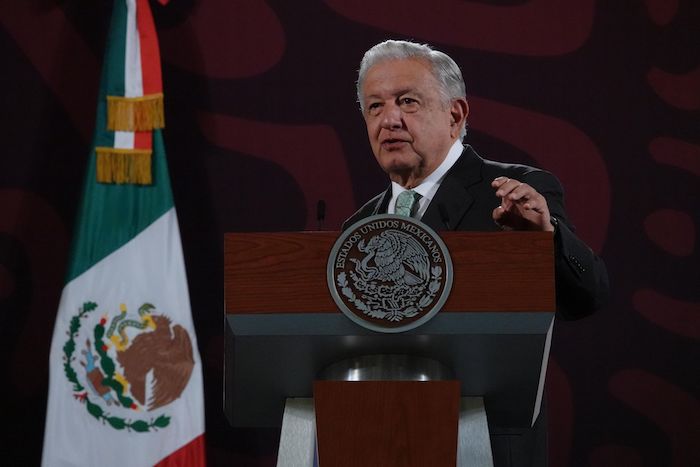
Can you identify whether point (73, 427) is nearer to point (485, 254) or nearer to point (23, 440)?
point (23, 440)

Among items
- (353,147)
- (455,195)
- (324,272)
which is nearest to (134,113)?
(353,147)

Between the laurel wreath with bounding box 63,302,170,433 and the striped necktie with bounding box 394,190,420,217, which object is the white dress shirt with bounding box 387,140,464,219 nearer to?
the striped necktie with bounding box 394,190,420,217

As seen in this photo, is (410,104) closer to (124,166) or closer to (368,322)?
(368,322)

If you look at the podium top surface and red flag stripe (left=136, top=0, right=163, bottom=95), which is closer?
the podium top surface

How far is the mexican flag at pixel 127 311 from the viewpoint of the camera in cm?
423

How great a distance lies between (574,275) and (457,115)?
2.37 feet

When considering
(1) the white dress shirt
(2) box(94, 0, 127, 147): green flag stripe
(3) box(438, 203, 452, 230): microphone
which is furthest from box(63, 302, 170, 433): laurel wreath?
(3) box(438, 203, 452, 230): microphone

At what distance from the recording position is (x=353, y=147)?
468cm

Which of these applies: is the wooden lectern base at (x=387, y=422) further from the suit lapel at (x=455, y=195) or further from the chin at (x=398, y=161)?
the chin at (x=398, y=161)

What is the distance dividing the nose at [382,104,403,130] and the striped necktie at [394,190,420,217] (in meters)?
0.16

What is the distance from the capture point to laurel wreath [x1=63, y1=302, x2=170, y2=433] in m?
4.23

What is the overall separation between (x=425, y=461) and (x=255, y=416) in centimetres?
45

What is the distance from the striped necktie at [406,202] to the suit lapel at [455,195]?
80 millimetres

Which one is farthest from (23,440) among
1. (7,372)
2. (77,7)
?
(77,7)
